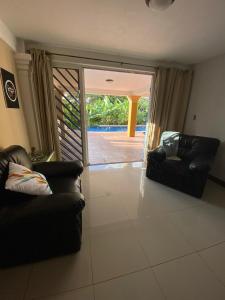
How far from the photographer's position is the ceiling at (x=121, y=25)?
4.99 ft

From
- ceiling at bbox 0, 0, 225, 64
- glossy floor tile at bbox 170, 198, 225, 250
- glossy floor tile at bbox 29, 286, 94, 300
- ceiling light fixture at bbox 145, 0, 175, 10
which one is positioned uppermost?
ceiling at bbox 0, 0, 225, 64

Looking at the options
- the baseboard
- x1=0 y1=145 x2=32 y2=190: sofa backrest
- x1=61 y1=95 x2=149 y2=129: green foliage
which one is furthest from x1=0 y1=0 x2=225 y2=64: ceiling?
x1=61 y1=95 x2=149 y2=129: green foliage

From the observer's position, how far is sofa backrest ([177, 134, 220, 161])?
2.58 m

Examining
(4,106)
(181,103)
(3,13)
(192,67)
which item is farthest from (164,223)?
(192,67)

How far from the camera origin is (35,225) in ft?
3.67

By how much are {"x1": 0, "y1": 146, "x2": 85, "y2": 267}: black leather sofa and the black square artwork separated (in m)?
1.01

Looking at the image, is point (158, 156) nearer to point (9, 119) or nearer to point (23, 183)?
point (23, 183)

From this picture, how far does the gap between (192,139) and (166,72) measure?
1.60 metres

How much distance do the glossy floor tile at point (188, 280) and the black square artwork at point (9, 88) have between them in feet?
8.57

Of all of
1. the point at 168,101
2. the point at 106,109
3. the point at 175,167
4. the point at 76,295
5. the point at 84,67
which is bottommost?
the point at 76,295

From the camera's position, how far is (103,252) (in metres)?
1.41

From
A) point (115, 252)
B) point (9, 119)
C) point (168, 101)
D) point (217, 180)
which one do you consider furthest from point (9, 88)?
point (217, 180)

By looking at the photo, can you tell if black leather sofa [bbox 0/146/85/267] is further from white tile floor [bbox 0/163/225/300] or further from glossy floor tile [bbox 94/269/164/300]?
glossy floor tile [bbox 94/269/164/300]

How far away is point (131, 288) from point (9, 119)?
235 cm
